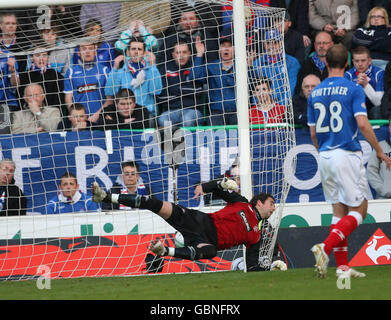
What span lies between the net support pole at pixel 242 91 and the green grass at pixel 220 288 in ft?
4.78

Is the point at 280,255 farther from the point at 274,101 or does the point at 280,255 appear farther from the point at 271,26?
the point at 271,26

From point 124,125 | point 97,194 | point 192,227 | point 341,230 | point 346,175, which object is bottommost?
point 192,227

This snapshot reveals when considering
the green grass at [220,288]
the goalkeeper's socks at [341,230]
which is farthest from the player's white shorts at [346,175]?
the green grass at [220,288]

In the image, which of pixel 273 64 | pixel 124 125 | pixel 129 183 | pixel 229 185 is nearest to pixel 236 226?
pixel 229 185

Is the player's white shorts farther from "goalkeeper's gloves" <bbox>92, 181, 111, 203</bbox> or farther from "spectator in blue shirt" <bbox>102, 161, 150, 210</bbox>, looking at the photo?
"spectator in blue shirt" <bbox>102, 161, 150, 210</bbox>

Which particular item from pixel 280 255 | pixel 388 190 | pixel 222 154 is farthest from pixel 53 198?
pixel 388 190

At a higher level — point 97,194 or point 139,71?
point 139,71

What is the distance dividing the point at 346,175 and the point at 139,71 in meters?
4.95

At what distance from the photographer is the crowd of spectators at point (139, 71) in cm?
1089

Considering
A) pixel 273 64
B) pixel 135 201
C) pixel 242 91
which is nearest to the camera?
pixel 135 201

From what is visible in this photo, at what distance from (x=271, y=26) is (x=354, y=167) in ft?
10.7

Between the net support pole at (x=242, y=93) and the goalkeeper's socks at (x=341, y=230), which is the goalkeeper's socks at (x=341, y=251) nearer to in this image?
the goalkeeper's socks at (x=341, y=230)

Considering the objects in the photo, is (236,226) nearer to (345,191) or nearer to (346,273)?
(345,191)

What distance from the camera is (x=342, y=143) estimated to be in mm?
6980
